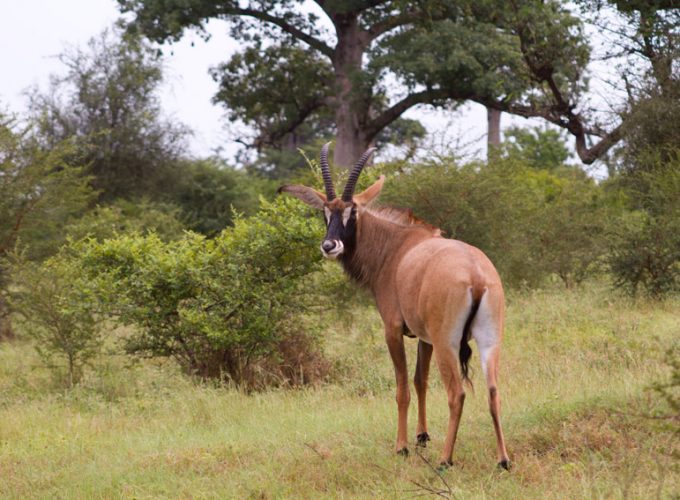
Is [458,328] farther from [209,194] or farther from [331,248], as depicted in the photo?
[209,194]

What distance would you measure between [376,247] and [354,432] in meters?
1.46

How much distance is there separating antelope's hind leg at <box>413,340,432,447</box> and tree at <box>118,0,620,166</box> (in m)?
14.3

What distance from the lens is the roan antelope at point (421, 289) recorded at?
19.8ft

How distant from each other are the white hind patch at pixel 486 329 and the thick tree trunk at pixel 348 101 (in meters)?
21.7

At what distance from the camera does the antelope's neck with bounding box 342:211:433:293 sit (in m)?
7.33

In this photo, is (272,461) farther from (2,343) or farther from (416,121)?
(416,121)

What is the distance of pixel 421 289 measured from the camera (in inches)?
251

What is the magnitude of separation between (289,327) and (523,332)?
10.1 feet

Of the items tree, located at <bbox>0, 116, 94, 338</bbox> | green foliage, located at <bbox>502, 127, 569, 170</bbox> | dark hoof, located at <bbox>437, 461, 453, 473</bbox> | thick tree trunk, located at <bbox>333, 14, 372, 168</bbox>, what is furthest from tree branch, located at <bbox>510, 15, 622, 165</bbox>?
green foliage, located at <bbox>502, 127, 569, 170</bbox>

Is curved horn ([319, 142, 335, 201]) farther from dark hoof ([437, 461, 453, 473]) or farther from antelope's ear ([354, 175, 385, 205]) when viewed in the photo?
dark hoof ([437, 461, 453, 473])

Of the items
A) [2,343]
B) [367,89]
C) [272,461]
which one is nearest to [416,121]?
[367,89]

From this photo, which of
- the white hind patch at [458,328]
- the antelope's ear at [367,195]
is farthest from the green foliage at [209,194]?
the white hind patch at [458,328]

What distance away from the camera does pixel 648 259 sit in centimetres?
1445

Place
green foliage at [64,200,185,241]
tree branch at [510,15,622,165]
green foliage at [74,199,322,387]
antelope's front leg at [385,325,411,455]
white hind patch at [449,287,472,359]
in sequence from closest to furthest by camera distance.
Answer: white hind patch at [449,287,472,359], antelope's front leg at [385,325,411,455], green foliage at [74,199,322,387], tree branch at [510,15,622,165], green foliage at [64,200,185,241]
